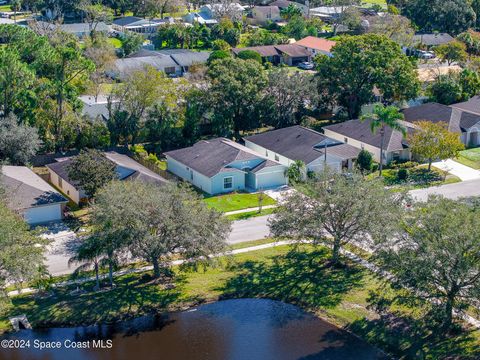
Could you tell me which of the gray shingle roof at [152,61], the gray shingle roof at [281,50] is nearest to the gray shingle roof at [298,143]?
the gray shingle roof at [152,61]

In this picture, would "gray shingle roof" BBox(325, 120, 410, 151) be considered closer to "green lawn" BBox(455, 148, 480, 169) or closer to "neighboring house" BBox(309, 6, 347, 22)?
"green lawn" BBox(455, 148, 480, 169)

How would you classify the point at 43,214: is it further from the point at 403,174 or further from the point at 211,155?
the point at 403,174

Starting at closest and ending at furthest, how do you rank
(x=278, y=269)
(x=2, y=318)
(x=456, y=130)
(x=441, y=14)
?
1. (x=2, y=318)
2. (x=278, y=269)
3. (x=456, y=130)
4. (x=441, y=14)

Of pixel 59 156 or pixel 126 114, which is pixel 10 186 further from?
pixel 126 114

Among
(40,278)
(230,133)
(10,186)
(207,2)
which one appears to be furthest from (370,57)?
(207,2)

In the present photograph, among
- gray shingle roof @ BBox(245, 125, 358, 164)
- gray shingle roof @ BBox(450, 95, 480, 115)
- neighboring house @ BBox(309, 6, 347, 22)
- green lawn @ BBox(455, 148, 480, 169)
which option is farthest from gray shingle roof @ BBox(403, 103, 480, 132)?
neighboring house @ BBox(309, 6, 347, 22)
